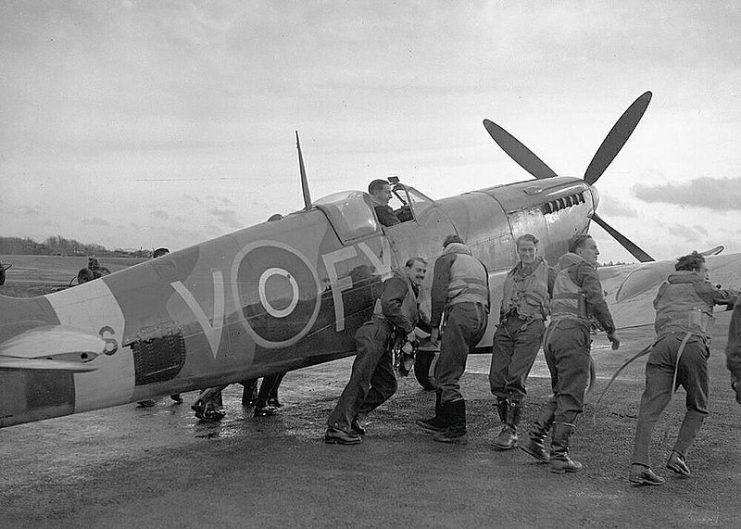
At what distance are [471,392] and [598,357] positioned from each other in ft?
14.8

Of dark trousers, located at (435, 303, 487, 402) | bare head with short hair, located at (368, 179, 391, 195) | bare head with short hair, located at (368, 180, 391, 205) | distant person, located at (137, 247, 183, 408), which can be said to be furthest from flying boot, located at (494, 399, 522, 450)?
distant person, located at (137, 247, 183, 408)

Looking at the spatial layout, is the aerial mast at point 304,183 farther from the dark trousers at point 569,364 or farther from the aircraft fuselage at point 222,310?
the dark trousers at point 569,364

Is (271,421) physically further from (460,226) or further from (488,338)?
(460,226)

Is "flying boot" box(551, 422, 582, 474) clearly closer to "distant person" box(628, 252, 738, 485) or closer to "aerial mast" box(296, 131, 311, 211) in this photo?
"distant person" box(628, 252, 738, 485)

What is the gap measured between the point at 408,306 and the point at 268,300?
1321 millimetres

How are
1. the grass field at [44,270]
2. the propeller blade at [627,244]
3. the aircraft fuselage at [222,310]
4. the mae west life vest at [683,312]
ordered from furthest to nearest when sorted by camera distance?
1. the grass field at [44,270]
2. the propeller blade at [627,244]
3. the mae west life vest at [683,312]
4. the aircraft fuselage at [222,310]

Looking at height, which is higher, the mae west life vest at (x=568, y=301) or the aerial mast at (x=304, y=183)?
the aerial mast at (x=304, y=183)

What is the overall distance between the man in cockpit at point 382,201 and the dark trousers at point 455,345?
1.41 m

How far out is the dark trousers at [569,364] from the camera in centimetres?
519

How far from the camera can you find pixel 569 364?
521 centimetres

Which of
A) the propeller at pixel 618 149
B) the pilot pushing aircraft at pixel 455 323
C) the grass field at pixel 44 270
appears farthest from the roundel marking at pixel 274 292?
the grass field at pixel 44 270

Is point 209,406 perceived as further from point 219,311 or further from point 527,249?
point 527,249

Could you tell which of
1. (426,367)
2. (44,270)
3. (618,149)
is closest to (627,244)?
(618,149)

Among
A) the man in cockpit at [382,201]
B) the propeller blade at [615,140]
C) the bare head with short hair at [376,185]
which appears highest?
the propeller blade at [615,140]
